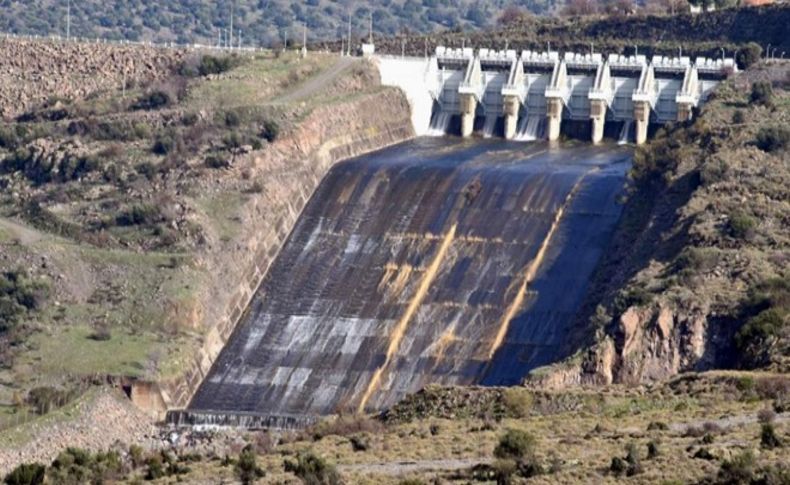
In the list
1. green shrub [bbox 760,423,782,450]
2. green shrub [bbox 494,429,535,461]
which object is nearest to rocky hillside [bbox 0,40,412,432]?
green shrub [bbox 494,429,535,461]

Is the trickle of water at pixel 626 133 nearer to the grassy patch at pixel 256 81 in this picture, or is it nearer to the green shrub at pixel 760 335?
the grassy patch at pixel 256 81

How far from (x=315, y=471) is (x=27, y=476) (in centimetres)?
1040

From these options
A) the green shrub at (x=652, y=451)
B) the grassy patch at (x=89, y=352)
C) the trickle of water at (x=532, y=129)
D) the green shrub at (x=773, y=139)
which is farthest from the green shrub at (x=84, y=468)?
the trickle of water at (x=532, y=129)

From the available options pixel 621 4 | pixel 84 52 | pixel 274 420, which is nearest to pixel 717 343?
pixel 274 420

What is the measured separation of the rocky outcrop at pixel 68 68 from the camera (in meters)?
154

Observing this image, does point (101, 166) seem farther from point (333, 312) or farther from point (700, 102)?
point (700, 102)

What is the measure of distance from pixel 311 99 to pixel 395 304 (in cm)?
2635

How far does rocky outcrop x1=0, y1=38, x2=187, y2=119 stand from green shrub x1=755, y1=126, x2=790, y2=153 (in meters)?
37.7

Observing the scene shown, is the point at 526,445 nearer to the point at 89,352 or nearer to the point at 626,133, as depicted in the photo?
the point at 89,352

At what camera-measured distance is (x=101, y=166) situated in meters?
137

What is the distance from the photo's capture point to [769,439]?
262 ft

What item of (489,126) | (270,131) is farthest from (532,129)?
(270,131)

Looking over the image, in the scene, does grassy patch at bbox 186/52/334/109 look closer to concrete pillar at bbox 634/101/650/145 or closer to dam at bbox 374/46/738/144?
dam at bbox 374/46/738/144

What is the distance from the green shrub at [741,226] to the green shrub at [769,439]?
33.3 meters
